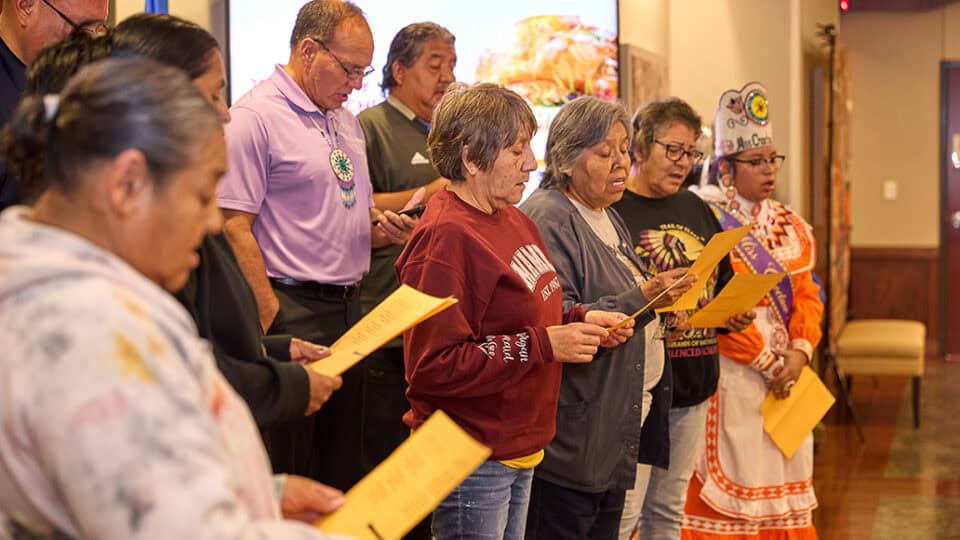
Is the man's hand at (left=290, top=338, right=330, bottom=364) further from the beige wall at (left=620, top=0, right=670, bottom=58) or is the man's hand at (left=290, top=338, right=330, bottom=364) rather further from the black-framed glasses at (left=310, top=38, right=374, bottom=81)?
the beige wall at (left=620, top=0, right=670, bottom=58)

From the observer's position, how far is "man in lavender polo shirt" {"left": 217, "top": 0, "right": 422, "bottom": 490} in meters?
2.77

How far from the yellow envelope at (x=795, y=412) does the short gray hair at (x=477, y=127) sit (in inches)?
68.9

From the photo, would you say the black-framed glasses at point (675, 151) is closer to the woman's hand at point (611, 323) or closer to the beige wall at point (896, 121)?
the woman's hand at point (611, 323)

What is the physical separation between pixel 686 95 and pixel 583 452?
4.06m

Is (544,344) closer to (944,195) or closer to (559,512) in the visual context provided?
(559,512)

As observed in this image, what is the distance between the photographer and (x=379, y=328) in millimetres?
1754

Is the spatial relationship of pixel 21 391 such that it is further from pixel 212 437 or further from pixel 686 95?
pixel 686 95

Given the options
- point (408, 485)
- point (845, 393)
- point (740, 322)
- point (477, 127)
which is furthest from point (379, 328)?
point (845, 393)

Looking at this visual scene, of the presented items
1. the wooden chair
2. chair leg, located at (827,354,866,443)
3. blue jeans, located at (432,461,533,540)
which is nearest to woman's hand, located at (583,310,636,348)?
blue jeans, located at (432,461,533,540)

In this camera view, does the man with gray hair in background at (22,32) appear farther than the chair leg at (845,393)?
No

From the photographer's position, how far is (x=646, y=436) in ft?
10.5

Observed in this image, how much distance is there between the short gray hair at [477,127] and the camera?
2447 mm

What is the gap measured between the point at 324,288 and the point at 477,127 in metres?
0.70

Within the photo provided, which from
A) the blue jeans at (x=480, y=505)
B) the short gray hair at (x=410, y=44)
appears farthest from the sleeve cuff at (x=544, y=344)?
the short gray hair at (x=410, y=44)
